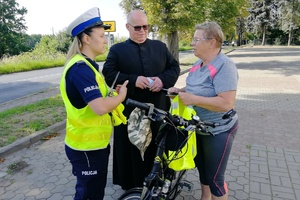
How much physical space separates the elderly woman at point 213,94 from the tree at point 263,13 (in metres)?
52.1

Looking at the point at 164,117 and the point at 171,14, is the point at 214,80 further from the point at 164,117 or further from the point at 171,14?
the point at 171,14

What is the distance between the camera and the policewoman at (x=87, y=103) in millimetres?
1743

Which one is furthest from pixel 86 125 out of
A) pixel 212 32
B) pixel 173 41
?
pixel 173 41

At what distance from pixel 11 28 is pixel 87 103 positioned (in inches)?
2162

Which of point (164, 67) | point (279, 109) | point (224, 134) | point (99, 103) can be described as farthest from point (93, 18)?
point (279, 109)

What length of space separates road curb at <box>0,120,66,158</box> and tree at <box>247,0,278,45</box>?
50593 mm

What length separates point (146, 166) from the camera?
2930 millimetres

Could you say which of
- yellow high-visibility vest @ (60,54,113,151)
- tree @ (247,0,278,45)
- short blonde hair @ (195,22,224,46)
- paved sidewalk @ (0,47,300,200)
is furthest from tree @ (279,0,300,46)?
yellow high-visibility vest @ (60,54,113,151)

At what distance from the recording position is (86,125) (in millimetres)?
1900

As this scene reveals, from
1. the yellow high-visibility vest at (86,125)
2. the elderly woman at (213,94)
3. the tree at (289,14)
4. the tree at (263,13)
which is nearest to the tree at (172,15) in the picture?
the elderly woman at (213,94)

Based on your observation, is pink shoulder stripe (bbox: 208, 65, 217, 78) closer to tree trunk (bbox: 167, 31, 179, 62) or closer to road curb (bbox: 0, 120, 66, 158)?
road curb (bbox: 0, 120, 66, 158)

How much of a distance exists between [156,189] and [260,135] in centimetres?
401

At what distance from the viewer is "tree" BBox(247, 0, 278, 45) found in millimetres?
48500

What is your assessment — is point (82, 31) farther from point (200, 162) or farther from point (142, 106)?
point (200, 162)
